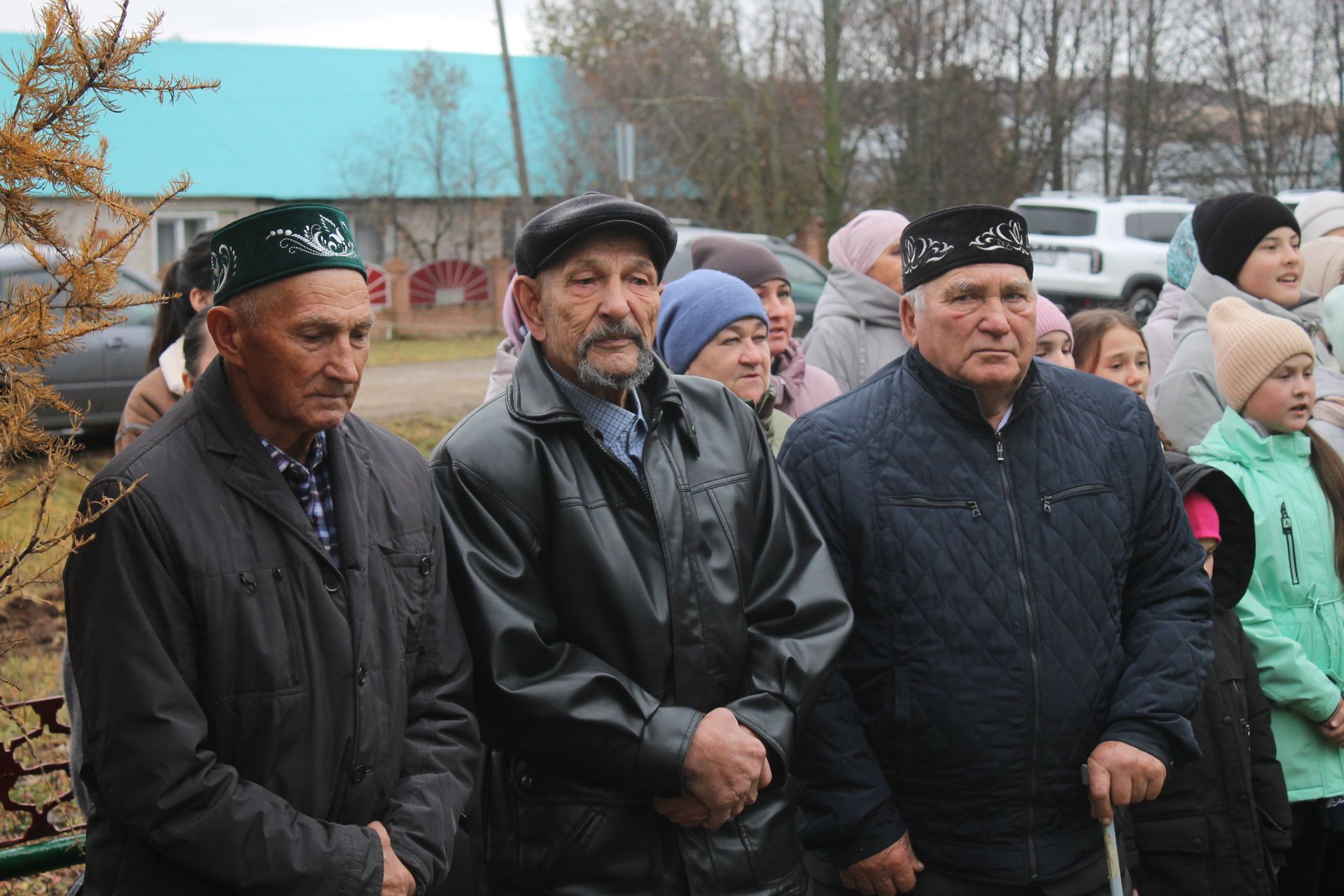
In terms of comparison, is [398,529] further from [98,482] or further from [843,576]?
[843,576]

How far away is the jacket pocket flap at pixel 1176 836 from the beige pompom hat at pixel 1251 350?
52.0 inches

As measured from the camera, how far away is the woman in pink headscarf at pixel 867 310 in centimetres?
482

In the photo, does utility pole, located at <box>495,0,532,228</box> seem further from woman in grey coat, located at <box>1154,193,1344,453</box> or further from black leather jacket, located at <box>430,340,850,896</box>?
black leather jacket, located at <box>430,340,850,896</box>

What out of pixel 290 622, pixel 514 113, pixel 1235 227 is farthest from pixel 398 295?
pixel 290 622

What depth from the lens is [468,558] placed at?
2543 millimetres

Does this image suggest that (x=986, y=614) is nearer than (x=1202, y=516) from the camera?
Yes

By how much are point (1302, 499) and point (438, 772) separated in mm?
2696

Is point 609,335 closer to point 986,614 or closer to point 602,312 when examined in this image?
point 602,312

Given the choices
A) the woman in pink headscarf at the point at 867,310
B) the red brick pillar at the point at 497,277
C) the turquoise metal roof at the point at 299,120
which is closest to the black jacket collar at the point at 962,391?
the woman in pink headscarf at the point at 867,310

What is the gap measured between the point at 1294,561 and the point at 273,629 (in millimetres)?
2908

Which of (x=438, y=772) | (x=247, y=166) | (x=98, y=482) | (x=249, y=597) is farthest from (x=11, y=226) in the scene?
(x=247, y=166)

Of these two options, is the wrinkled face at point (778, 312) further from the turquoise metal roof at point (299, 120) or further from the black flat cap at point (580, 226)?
the turquoise metal roof at point (299, 120)

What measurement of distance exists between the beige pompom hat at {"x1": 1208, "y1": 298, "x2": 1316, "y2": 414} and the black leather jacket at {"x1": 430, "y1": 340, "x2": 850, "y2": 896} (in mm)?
1887

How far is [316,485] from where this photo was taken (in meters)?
2.41
